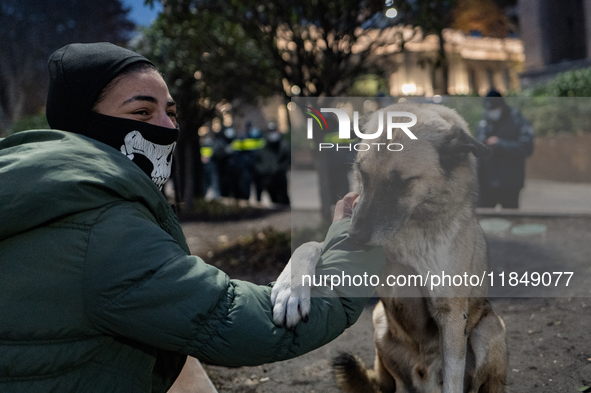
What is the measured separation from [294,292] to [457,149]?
0.92 meters

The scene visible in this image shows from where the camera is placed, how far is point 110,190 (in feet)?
4.40

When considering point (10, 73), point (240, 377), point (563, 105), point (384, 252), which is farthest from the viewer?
point (10, 73)

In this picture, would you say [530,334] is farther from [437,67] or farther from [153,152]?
[437,67]

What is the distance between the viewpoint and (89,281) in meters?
1.30

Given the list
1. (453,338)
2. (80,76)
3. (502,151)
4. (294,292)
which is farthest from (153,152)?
(502,151)

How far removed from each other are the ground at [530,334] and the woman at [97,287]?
1.05 meters

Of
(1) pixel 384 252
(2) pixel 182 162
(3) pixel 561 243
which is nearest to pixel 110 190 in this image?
(1) pixel 384 252

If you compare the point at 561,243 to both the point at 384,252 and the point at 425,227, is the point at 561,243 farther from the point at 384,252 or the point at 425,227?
the point at 384,252

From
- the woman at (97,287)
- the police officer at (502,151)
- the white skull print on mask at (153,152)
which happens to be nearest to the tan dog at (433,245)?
the police officer at (502,151)

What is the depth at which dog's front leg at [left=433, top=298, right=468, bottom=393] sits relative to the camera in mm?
2059

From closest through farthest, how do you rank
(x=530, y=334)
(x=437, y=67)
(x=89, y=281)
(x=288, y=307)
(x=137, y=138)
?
(x=89, y=281)
(x=288, y=307)
(x=137, y=138)
(x=530, y=334)
(x=437, y=67)

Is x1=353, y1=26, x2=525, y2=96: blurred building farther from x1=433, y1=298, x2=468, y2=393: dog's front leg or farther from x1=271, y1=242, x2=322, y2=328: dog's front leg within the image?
x1=271, y1=242, x2=322, y2=328: dog's front leg

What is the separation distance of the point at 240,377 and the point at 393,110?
222cm

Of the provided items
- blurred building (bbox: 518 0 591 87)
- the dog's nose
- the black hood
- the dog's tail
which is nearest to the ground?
the dog's tail
